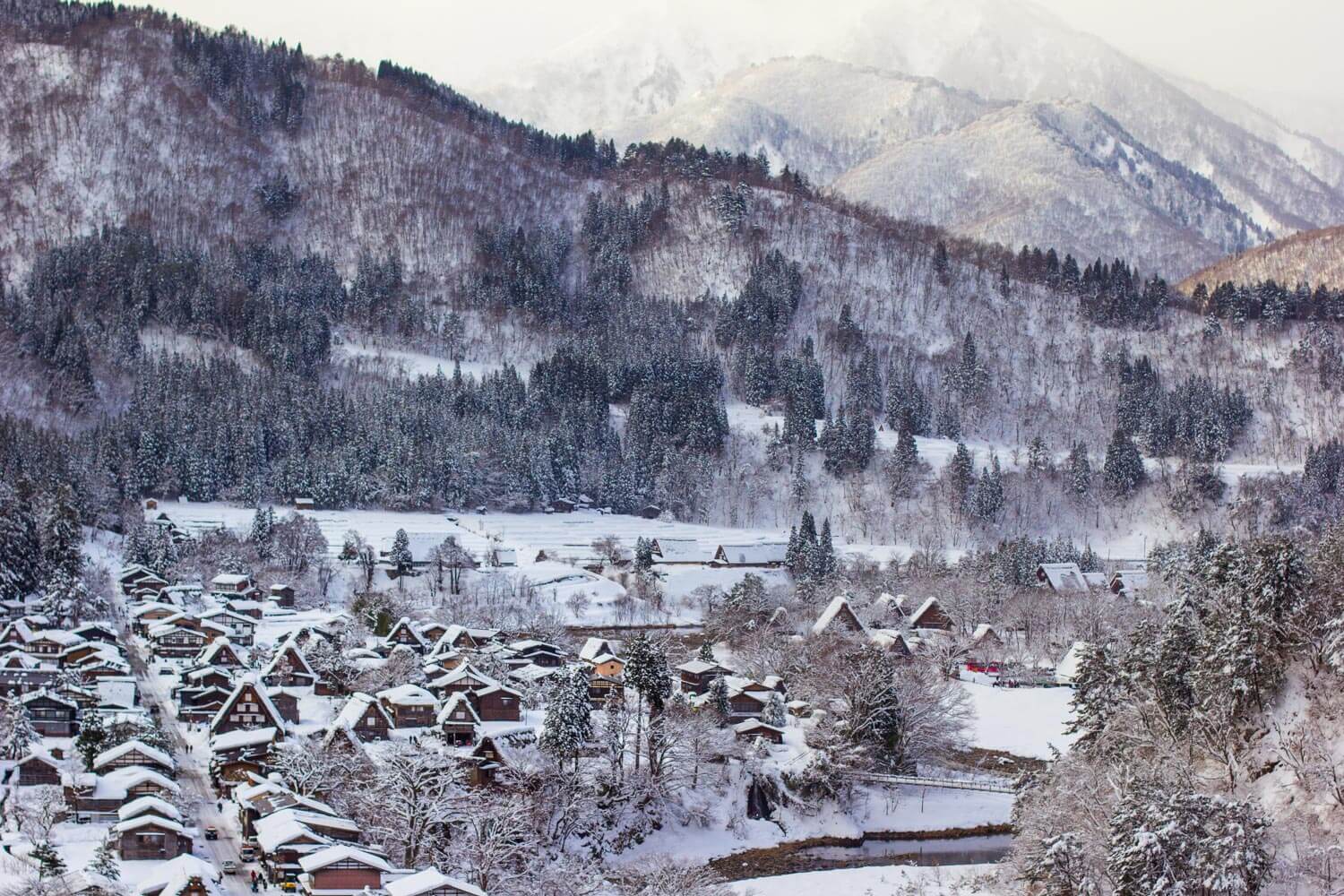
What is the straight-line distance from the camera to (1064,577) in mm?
89688

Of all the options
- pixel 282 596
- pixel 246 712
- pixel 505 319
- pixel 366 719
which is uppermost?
pixel 505 319

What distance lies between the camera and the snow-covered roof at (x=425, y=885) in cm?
3309

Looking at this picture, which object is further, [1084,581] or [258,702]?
[1084,581]

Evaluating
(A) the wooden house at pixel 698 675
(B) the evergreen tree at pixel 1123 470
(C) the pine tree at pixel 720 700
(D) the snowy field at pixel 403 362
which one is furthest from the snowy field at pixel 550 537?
(D) the snowy field at pixel 403 362

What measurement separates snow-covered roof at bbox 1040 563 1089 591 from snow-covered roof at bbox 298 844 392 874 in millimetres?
62253

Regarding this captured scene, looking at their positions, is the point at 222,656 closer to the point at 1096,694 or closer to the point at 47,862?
the point at 47,862

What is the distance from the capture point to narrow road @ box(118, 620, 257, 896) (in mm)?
37963

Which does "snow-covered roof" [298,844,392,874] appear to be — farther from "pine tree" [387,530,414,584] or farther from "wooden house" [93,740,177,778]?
"pine tree" [387,530,414,584]

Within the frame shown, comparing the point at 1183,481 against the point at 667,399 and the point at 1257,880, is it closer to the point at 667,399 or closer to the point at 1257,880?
the point at 667,399

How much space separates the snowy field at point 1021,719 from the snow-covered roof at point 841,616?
8196 mm

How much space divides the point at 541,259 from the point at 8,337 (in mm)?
62744

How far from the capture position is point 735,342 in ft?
469

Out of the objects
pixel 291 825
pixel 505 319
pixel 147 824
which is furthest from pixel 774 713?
pixel 505 319

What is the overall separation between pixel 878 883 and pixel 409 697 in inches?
818
